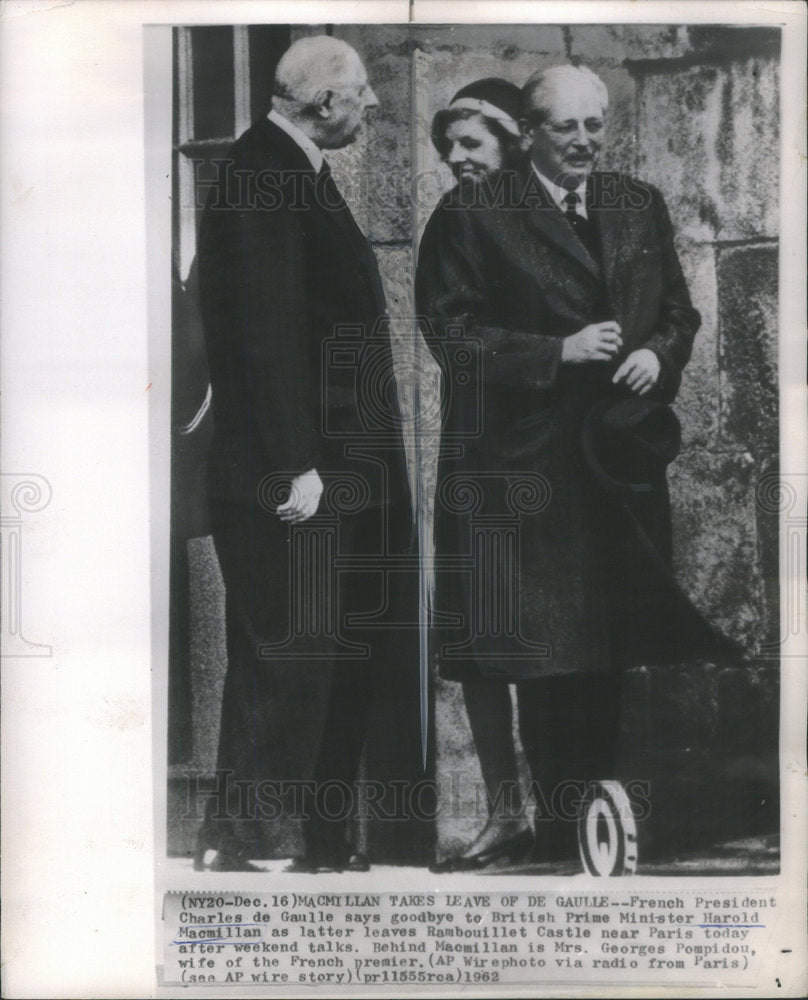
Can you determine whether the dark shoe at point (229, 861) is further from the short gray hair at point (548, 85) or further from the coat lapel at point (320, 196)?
the short gray hair at point (548, 85)

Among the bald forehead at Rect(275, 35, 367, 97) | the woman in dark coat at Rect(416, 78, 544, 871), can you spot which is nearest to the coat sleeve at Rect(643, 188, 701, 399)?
the woman in dark coat at Rect(416, 78, 544, 871)

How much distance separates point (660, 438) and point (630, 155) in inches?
27.7

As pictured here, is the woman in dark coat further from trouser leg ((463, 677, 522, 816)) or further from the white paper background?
the white paper background

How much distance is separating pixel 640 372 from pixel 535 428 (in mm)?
293

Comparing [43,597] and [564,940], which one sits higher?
[43,597]

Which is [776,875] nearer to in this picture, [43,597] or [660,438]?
[660,438]

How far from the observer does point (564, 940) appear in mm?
2127

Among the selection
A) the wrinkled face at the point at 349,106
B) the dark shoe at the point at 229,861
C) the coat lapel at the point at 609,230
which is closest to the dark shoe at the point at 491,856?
the dark shoe at the point at 229,861

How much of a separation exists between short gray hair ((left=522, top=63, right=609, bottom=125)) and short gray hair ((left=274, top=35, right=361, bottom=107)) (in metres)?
0.43

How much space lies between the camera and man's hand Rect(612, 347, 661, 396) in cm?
216

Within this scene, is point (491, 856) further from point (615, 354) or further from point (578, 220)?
point (578, 220)

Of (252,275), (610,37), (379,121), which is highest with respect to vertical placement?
(610,37)

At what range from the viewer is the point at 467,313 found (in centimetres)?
215

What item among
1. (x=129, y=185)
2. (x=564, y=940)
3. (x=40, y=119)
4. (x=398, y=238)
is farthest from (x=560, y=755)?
(x=40, y=119)
